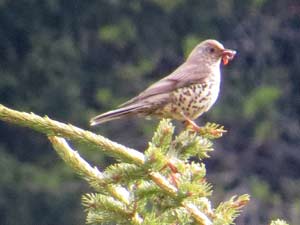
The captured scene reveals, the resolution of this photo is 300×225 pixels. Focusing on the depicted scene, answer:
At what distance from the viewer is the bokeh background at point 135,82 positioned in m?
16.5

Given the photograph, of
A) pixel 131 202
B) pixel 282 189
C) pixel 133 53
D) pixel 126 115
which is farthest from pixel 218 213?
pixel 133 53

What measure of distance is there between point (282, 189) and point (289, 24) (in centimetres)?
279

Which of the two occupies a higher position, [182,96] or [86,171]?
[182,96]

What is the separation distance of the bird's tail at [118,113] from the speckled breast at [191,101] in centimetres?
12

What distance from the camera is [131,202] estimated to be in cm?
308

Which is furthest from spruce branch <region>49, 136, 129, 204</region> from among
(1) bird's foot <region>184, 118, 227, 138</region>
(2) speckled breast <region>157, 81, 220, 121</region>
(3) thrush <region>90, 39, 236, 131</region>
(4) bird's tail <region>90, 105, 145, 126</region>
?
(2) speckled breast <region>157, 81, 220, 121</region>

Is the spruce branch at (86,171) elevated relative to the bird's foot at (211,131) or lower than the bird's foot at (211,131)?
lower

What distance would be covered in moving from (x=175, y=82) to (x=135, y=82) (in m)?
13.0

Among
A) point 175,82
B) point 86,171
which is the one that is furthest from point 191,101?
point 86,171

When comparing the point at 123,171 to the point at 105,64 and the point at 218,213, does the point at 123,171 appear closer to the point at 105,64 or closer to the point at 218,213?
the point at 218,213

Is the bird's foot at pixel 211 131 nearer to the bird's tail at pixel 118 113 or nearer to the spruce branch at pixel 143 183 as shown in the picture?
the spruce branch at pixel 143 183

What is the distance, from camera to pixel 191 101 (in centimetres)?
522

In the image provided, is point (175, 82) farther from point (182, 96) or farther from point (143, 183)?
point (143, 183)

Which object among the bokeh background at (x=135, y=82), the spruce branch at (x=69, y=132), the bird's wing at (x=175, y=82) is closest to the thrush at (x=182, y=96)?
the bird's wing at (x=175, y=82)
